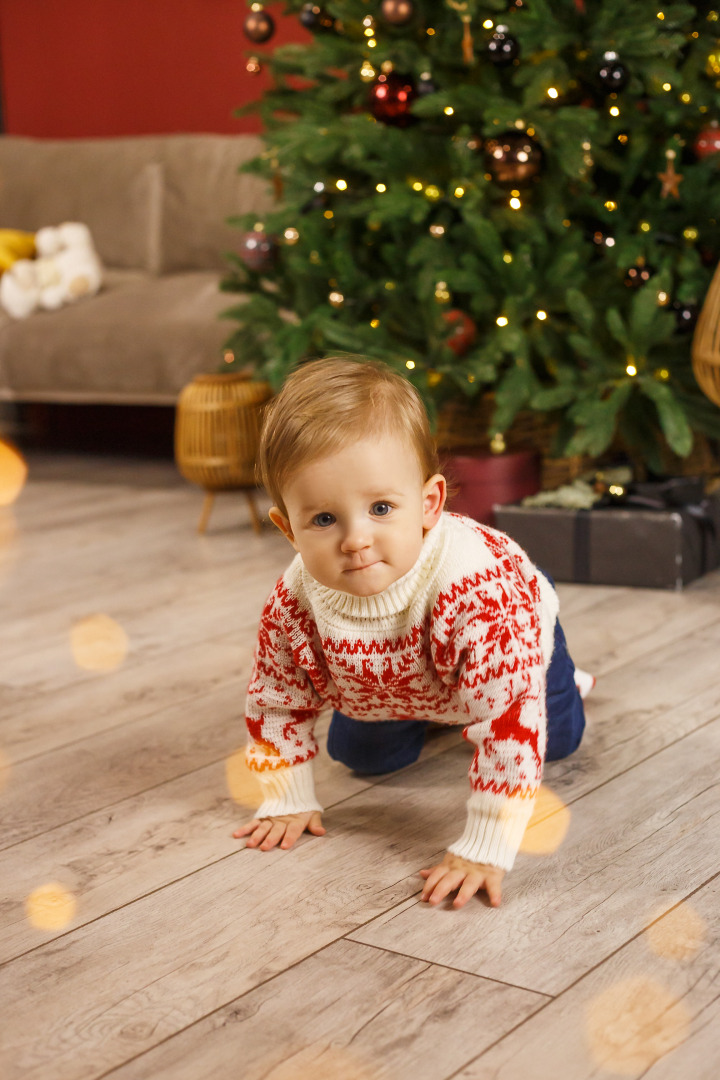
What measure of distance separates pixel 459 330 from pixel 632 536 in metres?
0.54

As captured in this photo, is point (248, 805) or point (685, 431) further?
point (685, 431)

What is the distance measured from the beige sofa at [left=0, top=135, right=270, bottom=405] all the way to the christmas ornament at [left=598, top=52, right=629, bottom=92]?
128cm

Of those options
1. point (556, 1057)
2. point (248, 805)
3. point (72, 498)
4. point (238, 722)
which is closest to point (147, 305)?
point (72, 498)

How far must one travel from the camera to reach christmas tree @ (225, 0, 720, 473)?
81.8 inches

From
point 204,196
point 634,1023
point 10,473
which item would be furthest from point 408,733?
point 204,196

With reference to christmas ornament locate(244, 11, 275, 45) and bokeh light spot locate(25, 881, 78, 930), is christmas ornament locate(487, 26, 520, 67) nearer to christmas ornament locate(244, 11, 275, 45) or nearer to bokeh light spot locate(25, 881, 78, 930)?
christmas ornament locate(244, 11, 275, 45)

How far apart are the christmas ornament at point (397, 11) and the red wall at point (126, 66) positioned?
5.58ft

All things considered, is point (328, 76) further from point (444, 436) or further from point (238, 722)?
point (238, 722)

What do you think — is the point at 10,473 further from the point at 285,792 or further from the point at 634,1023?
the point at 634,1023

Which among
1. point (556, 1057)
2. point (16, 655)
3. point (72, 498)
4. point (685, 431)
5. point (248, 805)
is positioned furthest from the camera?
point (72, 498)

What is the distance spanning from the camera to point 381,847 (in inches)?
47.1

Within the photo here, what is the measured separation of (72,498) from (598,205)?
1737mm

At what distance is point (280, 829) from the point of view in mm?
1217

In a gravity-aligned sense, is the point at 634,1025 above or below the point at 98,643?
above
